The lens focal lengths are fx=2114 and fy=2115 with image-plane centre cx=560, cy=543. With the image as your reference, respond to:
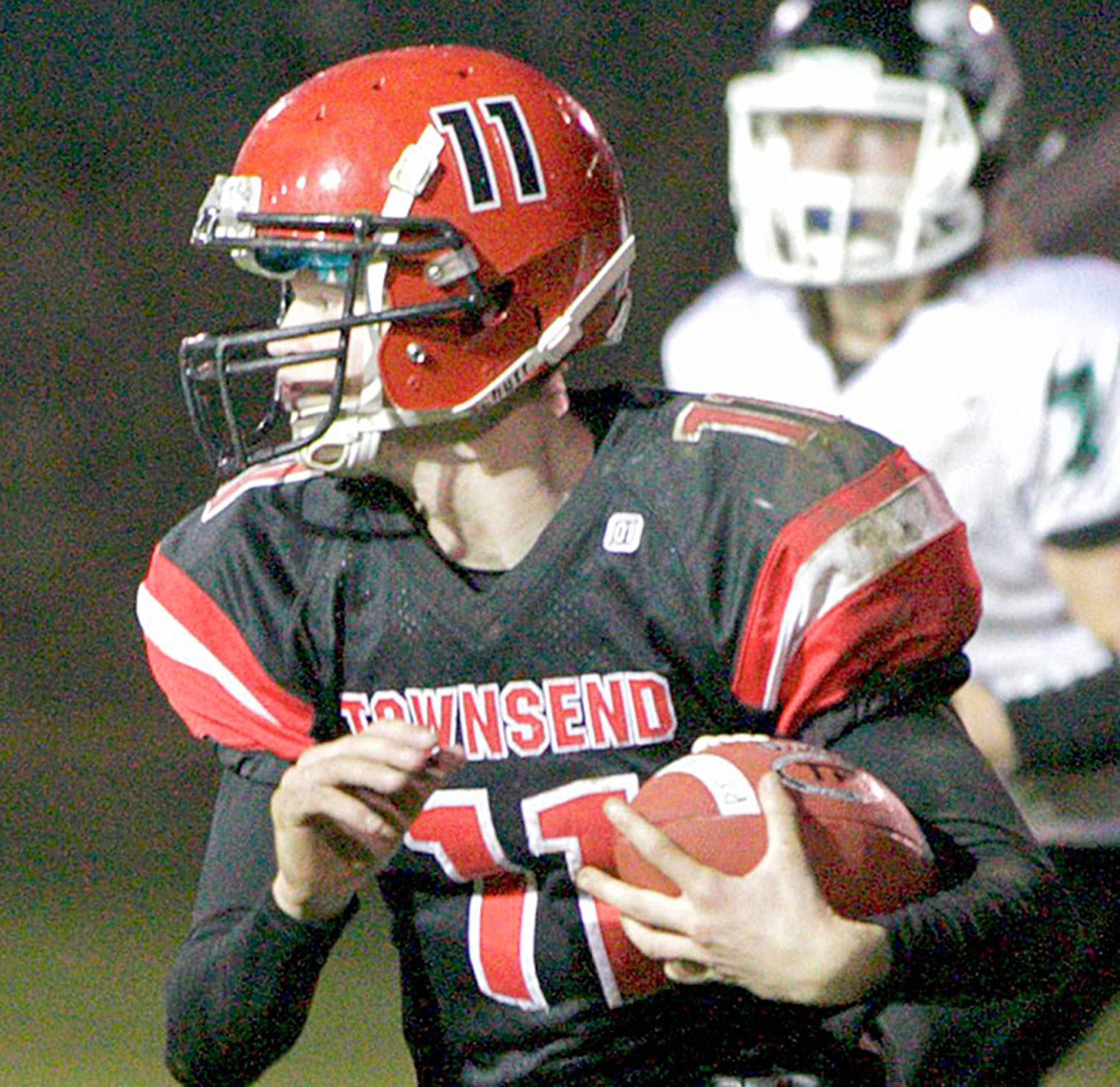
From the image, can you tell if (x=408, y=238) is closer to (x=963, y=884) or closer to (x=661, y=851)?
(x=661, y=851)

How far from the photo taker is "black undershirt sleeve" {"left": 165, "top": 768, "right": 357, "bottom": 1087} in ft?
6.63

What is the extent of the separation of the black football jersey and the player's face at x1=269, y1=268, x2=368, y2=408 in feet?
0.44

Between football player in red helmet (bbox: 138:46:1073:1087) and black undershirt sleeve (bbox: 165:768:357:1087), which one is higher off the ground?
football player in red helmet (bbox: 138:46:1073:1087)

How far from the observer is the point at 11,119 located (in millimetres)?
6566

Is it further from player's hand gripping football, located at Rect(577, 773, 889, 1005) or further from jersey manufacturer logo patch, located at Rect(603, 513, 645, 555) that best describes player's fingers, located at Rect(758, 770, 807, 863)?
jersey manufacturer logo patch, located at Rect(603, 513, 645, 555)

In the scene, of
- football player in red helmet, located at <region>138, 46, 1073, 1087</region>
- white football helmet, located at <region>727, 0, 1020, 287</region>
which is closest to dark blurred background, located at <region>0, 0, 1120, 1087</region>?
white football helmet, located at <region>727, 0, 1020, 287</region>

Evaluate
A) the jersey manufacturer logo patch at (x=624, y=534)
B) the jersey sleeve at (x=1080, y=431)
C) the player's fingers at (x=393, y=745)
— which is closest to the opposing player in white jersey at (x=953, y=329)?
the jersey sleeve at (x=1080, y=431)

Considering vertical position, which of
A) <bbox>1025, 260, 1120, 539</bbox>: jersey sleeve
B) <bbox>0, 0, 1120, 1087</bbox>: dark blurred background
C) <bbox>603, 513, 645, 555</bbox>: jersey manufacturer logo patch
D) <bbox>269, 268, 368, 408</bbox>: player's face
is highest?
<bbox>269, 268, 368, 408</bbox>: player's face

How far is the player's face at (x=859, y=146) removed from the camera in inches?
144

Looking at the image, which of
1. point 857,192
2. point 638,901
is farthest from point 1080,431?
point 638,901

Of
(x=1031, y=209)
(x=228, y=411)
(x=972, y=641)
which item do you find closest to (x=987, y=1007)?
(x=972, y=641)

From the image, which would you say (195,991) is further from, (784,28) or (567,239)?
(784,28)

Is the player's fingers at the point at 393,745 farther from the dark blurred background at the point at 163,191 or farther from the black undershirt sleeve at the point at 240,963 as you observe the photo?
the dark blurred background at the point at 163,191

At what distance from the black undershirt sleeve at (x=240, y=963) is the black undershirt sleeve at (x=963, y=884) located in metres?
0.56
